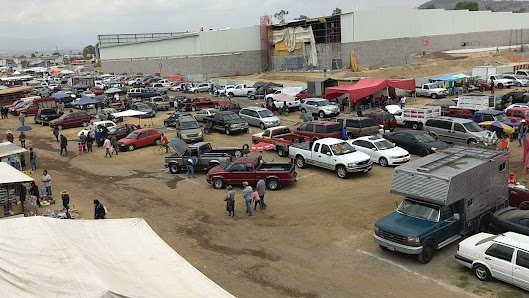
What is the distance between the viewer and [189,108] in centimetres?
4300

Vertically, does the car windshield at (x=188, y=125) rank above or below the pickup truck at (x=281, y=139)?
above

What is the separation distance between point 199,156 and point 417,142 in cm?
1104

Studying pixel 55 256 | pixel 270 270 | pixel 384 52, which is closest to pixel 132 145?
pixel 270 270

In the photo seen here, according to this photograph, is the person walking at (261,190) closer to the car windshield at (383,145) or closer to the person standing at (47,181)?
the car windshield at (383,145)

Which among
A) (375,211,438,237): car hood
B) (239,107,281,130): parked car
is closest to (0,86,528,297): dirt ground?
(375,211,438,237): car hood

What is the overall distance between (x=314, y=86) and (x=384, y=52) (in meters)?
26.4

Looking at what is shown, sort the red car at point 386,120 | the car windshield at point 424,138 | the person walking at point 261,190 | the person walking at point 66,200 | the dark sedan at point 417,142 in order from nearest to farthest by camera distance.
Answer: the person walking at point 261,190 → the person walking at point 66,200 → the dark sedan at point 417,142 → the car windshield at point 424,138 → the red car at point 386,120

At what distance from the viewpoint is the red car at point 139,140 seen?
28.9 m

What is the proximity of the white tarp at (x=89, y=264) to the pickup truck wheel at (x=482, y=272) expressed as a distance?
21.8ft

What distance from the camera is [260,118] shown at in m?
32.5

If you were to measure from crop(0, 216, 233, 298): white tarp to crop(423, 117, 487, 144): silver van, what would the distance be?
18.8 meters

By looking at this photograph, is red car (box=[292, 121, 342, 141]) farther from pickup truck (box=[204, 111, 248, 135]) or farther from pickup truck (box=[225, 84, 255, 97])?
pickup truck (box=[225, 84, 255, 97])

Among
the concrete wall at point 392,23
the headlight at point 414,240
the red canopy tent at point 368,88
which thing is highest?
the concrete wall at point 392,23

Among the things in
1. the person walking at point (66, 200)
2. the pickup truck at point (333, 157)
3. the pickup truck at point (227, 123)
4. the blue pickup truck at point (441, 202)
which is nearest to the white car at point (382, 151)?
the pickup truck at point (333, 157)
